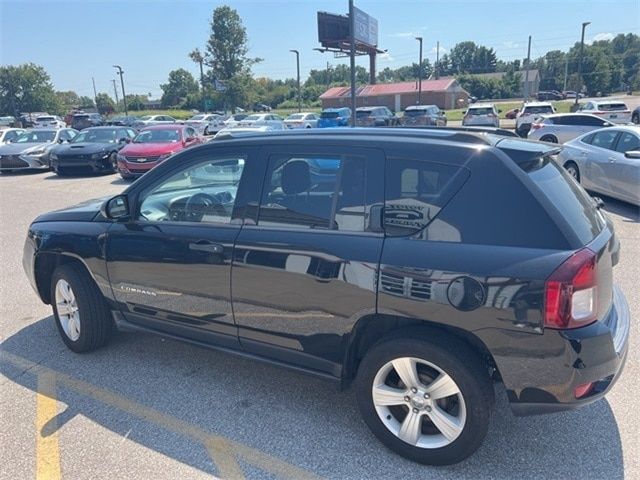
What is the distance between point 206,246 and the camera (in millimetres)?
3008

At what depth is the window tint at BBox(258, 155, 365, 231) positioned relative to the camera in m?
2.62

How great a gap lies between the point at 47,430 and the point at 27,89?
81.9m

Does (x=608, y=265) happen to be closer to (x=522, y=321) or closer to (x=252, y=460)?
(x=522, y=321)

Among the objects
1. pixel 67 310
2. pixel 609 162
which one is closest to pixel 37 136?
pixel 67 310

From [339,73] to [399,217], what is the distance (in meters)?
130

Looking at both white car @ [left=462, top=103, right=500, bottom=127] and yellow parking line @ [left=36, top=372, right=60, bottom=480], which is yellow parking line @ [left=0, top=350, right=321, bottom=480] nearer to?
yellow parking line @ [left=36, top=372, right=60, bottom=480]

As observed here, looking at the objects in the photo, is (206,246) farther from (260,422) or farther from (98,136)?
(98,136)

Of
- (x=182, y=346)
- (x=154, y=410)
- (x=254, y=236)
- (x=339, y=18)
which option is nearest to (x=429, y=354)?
(x=254, y=236)

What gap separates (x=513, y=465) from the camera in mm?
2480

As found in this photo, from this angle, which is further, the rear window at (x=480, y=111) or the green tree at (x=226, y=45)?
the green tree at (x=226, y=45)

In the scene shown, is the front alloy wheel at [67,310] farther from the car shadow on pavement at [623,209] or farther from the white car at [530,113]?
the white car at [530,113]

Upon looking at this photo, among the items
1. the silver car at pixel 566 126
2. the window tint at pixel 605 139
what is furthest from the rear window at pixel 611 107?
the window tint at pixel 605 139

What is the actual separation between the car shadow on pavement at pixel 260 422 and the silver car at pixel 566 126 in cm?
1410

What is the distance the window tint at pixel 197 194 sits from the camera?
3111 millimetres
